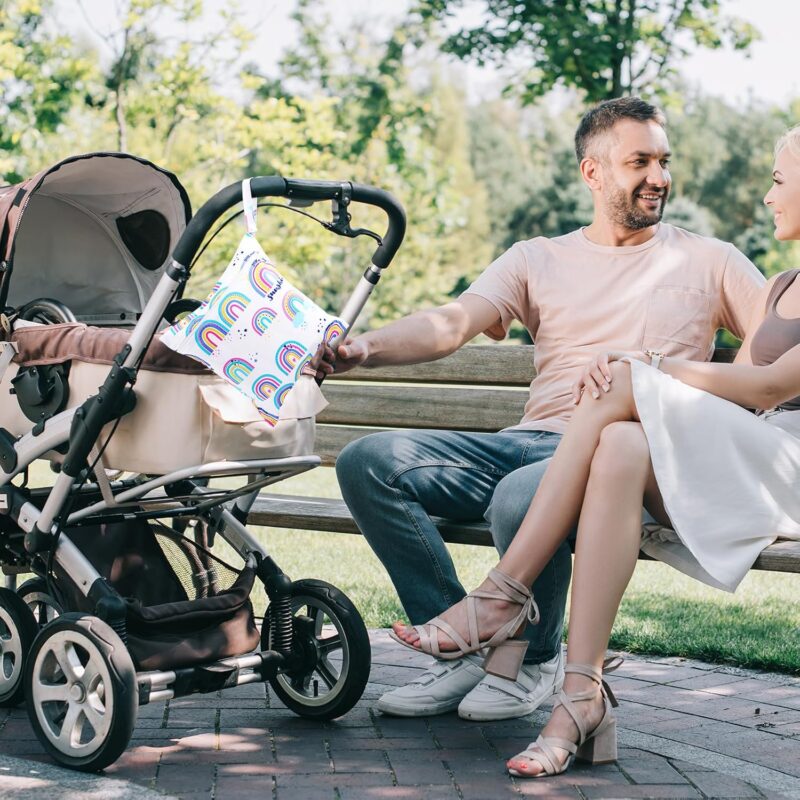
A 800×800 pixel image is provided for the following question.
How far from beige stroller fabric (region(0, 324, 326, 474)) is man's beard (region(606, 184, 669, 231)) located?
1221mm

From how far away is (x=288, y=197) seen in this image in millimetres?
2885

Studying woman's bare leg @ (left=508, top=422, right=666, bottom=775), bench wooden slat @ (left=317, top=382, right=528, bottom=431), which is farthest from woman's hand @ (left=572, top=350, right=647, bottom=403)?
bench wooden slat @ (left=317, top=382, right=528, bottom=431)

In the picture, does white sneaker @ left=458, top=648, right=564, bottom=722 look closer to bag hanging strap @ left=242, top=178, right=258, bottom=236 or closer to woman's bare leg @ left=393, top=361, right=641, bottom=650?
woman's bare leg @ left=393, top=361, right=641, bottom=650

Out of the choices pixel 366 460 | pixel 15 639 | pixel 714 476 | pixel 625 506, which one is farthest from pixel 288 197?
pixel 15 639

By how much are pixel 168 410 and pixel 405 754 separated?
1040 millimetres

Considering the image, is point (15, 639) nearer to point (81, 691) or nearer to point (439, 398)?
point (81, 691)

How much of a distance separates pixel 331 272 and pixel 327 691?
20144mm

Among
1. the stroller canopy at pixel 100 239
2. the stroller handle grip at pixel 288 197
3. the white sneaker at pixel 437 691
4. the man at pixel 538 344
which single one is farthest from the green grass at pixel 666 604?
the stroller handle grip at pixel 288 197

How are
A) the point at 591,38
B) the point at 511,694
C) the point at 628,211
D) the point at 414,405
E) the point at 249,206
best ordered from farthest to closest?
the point at 591,38
the point at 414,405
the point at 628,211
the point at 511,694
the point at 249,206

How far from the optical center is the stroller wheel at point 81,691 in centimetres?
276

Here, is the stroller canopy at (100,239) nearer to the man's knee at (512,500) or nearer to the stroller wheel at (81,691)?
the stroller wheel at (81,691)

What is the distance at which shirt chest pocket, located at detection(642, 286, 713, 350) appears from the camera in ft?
11.6

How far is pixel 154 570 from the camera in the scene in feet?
10.8

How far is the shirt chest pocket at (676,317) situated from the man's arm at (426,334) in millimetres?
488
